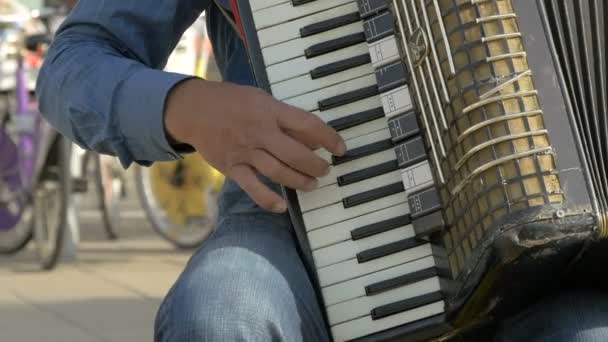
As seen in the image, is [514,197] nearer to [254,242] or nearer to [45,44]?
[254,242]

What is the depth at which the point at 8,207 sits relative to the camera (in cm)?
638

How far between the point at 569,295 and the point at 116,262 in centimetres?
451

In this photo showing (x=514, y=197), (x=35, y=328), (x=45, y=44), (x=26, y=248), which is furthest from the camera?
(x=26, y=248)

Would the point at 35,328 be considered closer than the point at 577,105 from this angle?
No

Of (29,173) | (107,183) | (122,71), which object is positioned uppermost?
(122,71)

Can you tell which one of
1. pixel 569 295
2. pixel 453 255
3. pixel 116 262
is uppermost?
pixel 453 255

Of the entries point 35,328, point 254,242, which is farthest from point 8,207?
point 254,242

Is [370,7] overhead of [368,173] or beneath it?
overhead

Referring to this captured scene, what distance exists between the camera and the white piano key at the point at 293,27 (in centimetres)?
182

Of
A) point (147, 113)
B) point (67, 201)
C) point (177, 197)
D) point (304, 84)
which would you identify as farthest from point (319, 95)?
point (177, 197)

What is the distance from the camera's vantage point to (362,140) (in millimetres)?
1821

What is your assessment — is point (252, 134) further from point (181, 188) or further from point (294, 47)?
point (181, 188)

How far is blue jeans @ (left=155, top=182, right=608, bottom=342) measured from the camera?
66.8 inches

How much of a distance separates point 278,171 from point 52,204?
4429 millimetres
